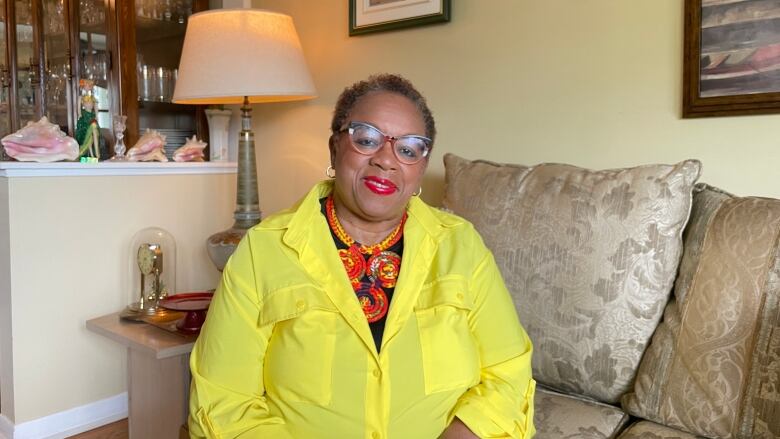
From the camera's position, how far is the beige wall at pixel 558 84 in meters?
1.66

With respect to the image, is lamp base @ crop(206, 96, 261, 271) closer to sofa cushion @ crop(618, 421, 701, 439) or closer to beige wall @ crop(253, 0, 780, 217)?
beige wall @ crop(253, 0, 780, 217)

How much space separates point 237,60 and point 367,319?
1203 mm

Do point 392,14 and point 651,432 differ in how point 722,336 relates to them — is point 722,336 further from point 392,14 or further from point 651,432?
point 392,14

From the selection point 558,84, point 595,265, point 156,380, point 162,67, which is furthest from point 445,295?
point 162,67

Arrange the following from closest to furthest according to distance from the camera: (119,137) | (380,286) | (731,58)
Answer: (380,286)
(731,58)
(119,137)

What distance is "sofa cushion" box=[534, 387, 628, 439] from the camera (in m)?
1.38

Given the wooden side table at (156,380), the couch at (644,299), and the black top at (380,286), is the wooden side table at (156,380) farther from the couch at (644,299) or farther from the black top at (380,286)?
the couch at (644,299)

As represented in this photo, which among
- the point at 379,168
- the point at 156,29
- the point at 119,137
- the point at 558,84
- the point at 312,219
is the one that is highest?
the point at 156,29

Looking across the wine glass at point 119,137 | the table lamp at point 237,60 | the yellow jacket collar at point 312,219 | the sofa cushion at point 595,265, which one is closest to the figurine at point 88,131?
the wine glass at point 119,137

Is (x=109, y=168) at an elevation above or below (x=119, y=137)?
below

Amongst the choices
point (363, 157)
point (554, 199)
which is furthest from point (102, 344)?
point (554, 199)

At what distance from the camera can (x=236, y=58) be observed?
2.12m

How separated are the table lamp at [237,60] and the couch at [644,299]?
0.94 m

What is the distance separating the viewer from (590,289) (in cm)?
148
